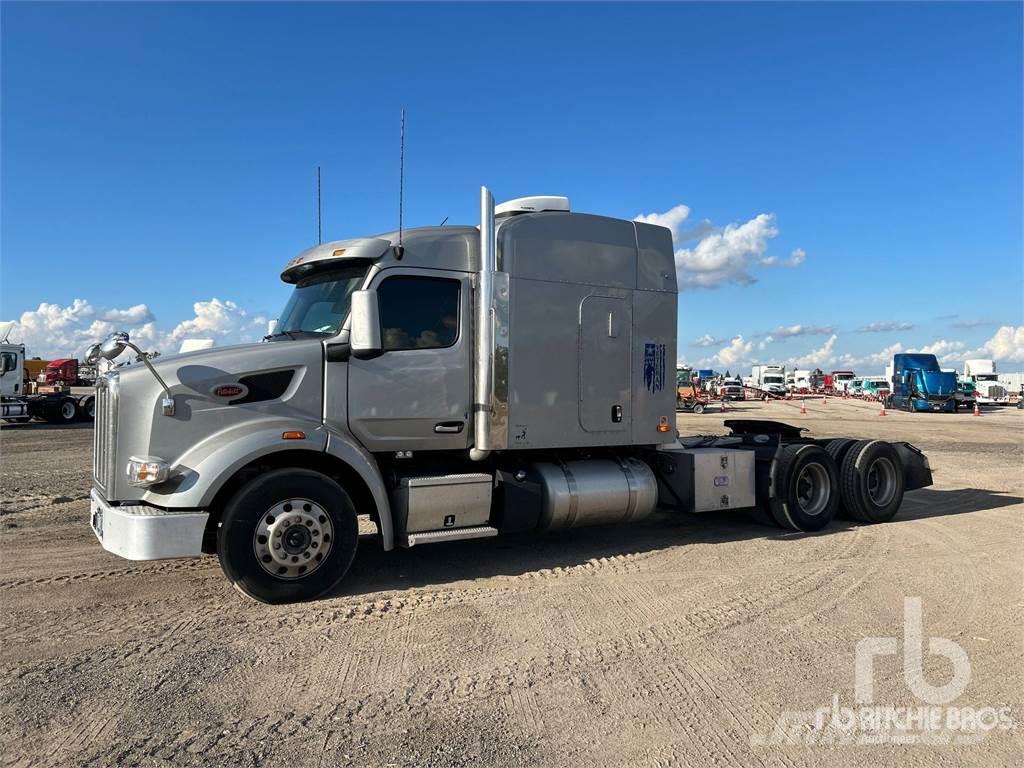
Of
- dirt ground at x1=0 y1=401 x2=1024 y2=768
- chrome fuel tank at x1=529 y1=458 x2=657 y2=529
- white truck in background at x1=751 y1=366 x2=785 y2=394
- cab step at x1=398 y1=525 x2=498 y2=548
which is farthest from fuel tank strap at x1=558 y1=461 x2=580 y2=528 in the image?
white truck in background at x1=751 y1=366 x2=785 y2=394

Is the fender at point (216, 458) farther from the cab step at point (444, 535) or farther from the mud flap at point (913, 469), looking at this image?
the mud flap at point (913, 469)

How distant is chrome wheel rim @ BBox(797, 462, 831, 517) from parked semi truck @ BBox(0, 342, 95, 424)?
2627 cm

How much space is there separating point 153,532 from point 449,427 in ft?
8.22

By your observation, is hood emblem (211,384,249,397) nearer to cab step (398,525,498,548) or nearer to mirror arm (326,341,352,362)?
mirror arm (326,341,352,362)

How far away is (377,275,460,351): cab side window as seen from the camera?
A: 603 cm

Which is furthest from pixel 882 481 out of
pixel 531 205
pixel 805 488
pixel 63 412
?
pixel 63 412

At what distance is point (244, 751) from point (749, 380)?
254ft

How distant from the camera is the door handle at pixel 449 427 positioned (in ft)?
20.6

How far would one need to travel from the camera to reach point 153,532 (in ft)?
16.4

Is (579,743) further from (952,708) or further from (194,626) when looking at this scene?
(194,626)

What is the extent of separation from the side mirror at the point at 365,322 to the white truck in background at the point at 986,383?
54381 millimetres

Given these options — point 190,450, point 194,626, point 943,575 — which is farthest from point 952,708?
point 190,450

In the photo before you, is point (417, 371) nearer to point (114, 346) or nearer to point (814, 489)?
point (114, 346)

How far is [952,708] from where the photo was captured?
12.4ft
